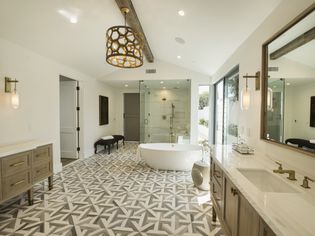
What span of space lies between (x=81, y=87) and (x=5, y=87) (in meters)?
2.49

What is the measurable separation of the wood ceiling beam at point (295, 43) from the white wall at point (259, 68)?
22 centimetres

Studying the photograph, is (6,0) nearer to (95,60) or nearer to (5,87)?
(5,87)

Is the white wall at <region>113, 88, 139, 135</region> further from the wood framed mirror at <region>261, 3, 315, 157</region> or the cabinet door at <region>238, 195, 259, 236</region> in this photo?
the cabinet door at <region>238, 195, 259, 236</region>

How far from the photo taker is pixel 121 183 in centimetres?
368

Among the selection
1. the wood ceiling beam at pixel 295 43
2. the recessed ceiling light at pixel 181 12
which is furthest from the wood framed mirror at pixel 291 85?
the recessed ceiling light at pixel 181 12

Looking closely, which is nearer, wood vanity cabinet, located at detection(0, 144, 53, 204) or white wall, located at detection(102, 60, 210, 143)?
wood vanity cabinet, located at detection(0, 144, 53, 204)

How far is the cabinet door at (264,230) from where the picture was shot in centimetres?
89

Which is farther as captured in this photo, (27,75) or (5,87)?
(27,75)

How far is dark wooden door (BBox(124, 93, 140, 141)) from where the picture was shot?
835cm

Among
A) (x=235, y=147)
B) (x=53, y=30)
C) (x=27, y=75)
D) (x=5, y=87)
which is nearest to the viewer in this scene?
(x=235, y=147)

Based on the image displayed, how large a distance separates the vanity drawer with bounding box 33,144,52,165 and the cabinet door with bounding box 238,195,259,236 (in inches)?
122

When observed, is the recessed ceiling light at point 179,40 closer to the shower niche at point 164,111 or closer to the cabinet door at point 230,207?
the shower niche at point 164,111

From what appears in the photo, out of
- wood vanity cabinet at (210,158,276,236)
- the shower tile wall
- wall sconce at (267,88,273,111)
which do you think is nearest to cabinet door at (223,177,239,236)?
wood vanity cabinet at (210,158,276,236)

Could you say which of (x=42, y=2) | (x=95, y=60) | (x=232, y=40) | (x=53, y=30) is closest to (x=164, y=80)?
(x=95, y=60)
